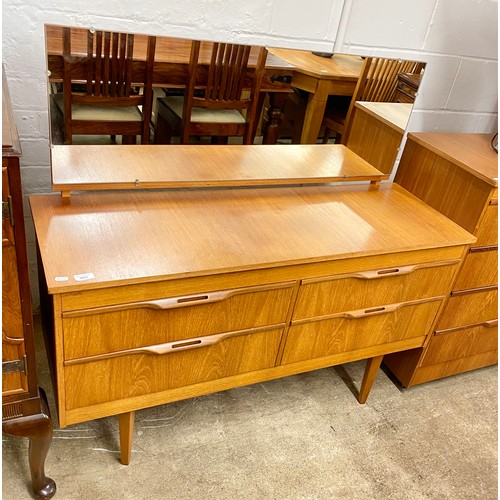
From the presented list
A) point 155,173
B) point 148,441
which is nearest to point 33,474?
point 148,441

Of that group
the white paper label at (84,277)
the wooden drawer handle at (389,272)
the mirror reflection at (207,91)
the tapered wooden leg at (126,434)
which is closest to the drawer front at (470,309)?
the wooden drawer handle at (389,272)

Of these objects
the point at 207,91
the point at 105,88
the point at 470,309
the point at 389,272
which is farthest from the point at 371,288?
the point at 105,88

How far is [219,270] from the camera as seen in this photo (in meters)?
1.20

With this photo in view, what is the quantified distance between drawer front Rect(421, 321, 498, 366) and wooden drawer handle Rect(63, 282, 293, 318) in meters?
0.80

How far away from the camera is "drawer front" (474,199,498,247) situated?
5.16 feet

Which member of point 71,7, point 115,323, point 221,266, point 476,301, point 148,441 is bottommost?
point 148,441

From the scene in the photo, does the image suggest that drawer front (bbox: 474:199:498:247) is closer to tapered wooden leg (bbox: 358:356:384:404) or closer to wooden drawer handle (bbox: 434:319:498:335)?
wooden drawer handle (bbox: 434:319:498:335)

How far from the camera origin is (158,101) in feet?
4.65

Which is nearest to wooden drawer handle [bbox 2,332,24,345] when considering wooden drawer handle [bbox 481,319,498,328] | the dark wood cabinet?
the dark wood cabinet

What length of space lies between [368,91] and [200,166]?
0.61 meters

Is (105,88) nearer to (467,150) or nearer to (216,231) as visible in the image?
(216,231)

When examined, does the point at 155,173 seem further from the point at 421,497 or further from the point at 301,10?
the point at 421,497

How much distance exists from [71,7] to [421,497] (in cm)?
169

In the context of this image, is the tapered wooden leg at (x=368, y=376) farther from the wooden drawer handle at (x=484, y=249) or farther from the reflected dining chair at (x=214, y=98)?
the reflected dining chair at (x=214, y=98)
